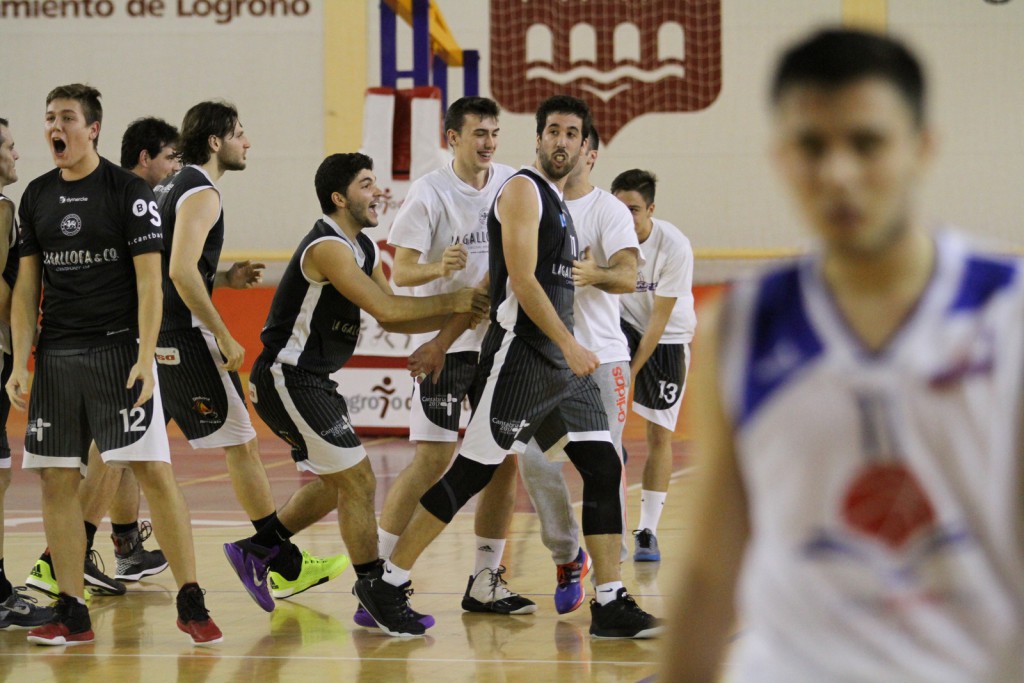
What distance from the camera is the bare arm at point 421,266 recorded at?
4945 mm

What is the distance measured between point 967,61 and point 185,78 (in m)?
9.54

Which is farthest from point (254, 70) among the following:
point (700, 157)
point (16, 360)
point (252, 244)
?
point (16, 360)

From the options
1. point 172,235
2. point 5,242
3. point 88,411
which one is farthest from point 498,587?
point 5,242

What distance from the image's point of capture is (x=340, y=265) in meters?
4.75

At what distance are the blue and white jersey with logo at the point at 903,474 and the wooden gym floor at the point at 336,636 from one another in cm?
209

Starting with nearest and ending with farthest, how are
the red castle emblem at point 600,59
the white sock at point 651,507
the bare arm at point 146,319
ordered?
the bare arm at point 146,319 → the white sock at point 651,507 → the red castle emblem at point 600,59

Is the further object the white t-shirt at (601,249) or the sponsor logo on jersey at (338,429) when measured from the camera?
the white t-shirt at (601,249)

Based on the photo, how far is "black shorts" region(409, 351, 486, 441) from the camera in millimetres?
5125

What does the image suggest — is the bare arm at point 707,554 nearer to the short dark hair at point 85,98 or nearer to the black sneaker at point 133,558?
the short dark hair at point 85,98

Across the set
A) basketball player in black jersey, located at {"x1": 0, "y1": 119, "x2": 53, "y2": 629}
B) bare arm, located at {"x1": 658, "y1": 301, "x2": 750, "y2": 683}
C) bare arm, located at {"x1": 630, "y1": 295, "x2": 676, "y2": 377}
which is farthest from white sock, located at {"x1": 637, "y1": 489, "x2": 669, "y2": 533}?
bare arm, located at {"x1": 658, "y1": 301, "x2": 750, "y2": 683}

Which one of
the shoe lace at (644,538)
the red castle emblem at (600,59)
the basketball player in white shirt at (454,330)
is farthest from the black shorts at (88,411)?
the red castle emblem at (600,59)

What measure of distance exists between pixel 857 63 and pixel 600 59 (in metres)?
14.7

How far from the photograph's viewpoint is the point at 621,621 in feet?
14.6

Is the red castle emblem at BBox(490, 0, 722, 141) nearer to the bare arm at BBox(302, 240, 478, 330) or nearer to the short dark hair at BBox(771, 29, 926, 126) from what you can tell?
the bare arm at BBox(302, 240, 478, 330)
